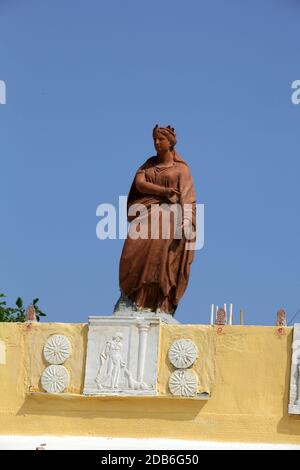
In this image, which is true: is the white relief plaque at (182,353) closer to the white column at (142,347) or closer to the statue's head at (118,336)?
the white column at (142,347)

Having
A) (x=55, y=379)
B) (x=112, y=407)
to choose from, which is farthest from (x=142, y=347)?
(x=55, y=379)

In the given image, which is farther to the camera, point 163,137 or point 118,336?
point 163,137

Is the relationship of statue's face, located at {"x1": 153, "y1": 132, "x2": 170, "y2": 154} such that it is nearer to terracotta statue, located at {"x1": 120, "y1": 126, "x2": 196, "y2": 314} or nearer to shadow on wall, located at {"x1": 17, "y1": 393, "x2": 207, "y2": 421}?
terracotta statue, located at {"x1": 120, "y1": 126, "x2": 196, "y2": 314}

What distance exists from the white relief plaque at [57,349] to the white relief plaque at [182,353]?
1.46 meters

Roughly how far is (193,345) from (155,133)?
3.07 metres

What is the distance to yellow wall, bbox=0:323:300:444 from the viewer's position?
17.0 meters

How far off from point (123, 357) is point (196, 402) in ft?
3.78

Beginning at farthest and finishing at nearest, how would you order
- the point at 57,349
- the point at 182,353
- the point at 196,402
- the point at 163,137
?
the point at 163,137, the point at 57,349, the point at 182,353, the point at 196,402

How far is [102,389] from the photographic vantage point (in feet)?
57.0

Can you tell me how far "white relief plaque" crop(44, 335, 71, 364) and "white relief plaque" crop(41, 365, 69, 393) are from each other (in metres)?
0.11

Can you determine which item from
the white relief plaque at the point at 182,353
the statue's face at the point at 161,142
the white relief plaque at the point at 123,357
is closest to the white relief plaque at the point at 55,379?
the white relief plaque at the point at 123,357

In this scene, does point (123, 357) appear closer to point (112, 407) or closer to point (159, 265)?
point (112, 407)

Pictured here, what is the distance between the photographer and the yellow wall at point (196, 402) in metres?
17.0

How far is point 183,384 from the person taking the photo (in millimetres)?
17172
